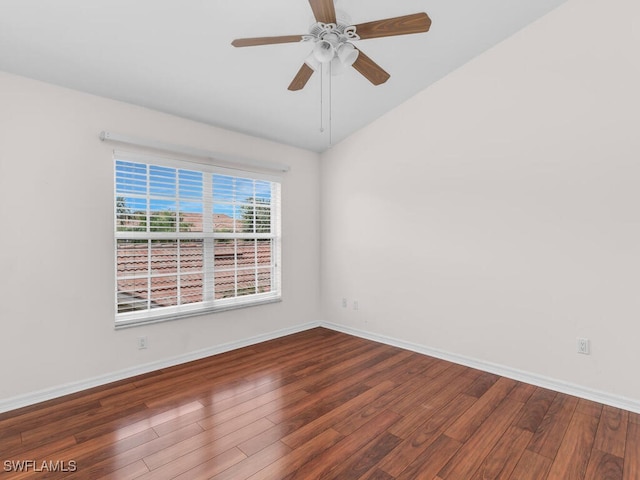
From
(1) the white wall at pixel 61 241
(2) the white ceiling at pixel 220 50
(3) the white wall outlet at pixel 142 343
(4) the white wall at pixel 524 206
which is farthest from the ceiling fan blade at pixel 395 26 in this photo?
(3) the white wall outlet at pixel 142 343

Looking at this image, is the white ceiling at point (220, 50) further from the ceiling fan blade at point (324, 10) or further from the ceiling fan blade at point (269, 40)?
the ceiling fan blade at point (324, 10)

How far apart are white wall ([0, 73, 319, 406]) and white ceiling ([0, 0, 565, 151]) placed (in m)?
0.21

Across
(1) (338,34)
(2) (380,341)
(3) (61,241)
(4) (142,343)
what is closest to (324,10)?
(1) (338,34)

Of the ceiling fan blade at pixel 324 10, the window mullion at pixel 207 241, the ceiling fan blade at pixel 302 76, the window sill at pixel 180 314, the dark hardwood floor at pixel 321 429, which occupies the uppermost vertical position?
the ceiling fan blade at pixel 324 10

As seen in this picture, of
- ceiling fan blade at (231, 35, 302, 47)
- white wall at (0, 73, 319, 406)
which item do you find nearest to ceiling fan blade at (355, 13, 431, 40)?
ceiling fan blade at (231, 35, 302, 47)

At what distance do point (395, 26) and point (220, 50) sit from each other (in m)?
1.44

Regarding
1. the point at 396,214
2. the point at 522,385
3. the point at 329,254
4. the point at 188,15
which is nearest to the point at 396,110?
the point at 396,214

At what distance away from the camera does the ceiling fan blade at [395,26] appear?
168cm

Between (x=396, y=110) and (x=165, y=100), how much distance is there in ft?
8.02

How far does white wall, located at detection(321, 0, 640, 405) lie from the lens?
2.47 meters

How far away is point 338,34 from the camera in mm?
1828

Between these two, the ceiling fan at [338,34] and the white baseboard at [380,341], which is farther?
the white baseboard at [380,341]

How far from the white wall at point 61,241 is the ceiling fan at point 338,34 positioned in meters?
1.69

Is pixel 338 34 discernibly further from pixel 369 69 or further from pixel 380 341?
pixel 380 341
